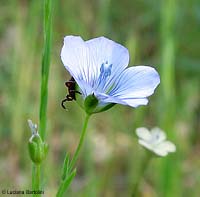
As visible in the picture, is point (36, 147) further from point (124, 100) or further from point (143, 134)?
point (143, 134)

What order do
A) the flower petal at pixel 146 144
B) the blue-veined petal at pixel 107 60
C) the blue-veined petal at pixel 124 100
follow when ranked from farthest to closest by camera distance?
the flower petal at pixel 146 144, the blue-veined petal at pixel 107 60, the blue-veined petal at pixel 124 100

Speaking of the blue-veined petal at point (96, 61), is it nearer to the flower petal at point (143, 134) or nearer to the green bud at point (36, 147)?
the green bud at point (36, 147)

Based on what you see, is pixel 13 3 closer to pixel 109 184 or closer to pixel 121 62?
pixel 109 184

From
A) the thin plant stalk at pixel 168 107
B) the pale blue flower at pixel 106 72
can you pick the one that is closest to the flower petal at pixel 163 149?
the pale blue flower at pixel 106 72

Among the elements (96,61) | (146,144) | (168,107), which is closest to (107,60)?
(96,61)

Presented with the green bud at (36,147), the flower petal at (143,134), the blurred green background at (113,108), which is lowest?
the blurred green background at (113,108)

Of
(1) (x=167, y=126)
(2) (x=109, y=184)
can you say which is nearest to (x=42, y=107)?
(1) (x=167, y=126)

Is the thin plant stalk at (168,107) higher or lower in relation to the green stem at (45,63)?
lower
